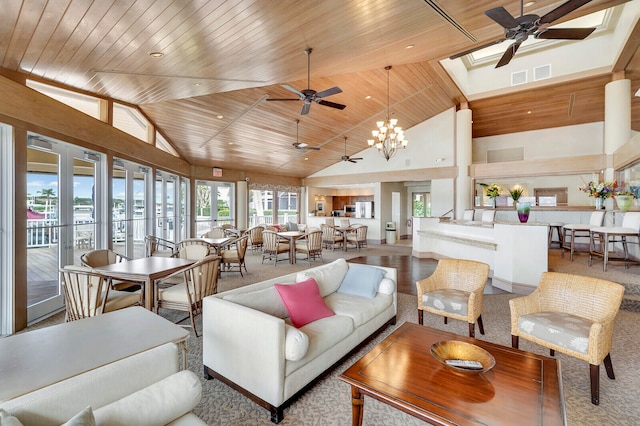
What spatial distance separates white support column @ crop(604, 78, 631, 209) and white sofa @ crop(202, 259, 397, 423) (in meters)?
7.56

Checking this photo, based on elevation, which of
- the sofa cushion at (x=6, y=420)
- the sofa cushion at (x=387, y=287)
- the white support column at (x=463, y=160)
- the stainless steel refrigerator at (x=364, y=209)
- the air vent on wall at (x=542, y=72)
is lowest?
the sofa cushion at (x=387, y=287)

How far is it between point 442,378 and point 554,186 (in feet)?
33.8

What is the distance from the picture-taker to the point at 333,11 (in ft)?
9.68

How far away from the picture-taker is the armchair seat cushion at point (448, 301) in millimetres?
3078

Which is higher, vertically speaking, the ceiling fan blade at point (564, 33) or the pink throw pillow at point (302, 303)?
the ceiling fan blade at point (564, 33)

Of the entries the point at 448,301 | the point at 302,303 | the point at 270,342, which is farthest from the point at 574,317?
the point at 270,342

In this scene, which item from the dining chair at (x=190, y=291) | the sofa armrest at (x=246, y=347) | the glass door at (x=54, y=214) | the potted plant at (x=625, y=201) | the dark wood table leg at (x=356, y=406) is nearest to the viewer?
the dark wood table leg at (x=356, y=406)

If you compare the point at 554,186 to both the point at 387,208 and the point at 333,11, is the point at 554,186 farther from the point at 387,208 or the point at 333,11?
the point at 333,11

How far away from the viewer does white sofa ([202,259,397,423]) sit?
1956 millimetres

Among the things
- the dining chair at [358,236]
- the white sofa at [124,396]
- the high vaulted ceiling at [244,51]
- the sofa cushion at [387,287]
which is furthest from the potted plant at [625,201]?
the white sofa at [124,396]

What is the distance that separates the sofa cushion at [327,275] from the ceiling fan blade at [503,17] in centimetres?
293

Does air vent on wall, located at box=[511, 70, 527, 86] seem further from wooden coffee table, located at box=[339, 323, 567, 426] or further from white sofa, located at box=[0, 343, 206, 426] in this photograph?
white sofa, located at box=[0, 343, 206, 426]

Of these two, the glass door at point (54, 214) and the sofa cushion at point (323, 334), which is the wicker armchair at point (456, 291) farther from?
the glass door at point (54, 214)

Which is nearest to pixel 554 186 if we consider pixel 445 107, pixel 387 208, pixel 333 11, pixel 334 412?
pixel 445 107
